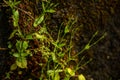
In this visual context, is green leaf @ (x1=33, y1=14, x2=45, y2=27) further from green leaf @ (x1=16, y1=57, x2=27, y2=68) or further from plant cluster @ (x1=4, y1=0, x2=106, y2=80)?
green leaf @ (x1=16, y1=57, x2=27, y2=68)

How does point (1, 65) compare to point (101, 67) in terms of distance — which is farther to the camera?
point (101, 67)

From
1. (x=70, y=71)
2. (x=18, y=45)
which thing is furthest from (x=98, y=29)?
(x=18, y=45)

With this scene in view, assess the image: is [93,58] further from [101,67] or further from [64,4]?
[64,4]

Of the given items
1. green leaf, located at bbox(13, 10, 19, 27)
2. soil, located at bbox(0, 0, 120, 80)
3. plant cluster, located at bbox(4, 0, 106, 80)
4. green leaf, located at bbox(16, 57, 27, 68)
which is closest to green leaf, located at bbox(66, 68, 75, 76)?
plant cluster, located at bbox(4, 0, 106, 80)

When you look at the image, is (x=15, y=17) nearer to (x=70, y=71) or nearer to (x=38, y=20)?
(x=38, y=20)

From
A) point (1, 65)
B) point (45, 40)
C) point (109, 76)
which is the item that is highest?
point (45, 40)

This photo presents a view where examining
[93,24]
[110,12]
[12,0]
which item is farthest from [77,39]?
[12,0]
